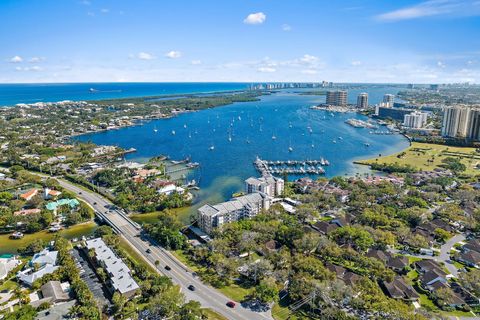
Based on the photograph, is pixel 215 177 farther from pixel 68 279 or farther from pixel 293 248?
pixel 68 279

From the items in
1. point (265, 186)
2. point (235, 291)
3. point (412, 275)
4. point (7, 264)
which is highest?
point (265, 186)

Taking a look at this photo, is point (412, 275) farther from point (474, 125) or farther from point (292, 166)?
point (474, 125)

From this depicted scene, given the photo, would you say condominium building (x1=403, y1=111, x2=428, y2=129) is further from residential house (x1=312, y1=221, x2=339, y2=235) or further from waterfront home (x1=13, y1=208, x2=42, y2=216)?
waterfront home (x1=13, y1=208, x2=42, y2=216)

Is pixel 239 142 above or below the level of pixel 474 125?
below

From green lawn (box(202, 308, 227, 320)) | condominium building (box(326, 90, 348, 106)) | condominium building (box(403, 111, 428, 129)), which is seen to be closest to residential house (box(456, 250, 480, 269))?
Answer: green lawn (box(202, 308, 227, 320))

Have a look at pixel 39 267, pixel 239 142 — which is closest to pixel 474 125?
pixel 239 142

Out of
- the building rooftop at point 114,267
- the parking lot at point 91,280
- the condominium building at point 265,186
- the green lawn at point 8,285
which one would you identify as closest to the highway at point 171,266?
the building rooftop at point 114,267

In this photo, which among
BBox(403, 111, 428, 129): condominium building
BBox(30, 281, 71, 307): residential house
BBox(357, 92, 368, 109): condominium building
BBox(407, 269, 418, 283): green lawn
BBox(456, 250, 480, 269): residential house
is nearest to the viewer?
BBox(30, 281, 71, 307): residential house
